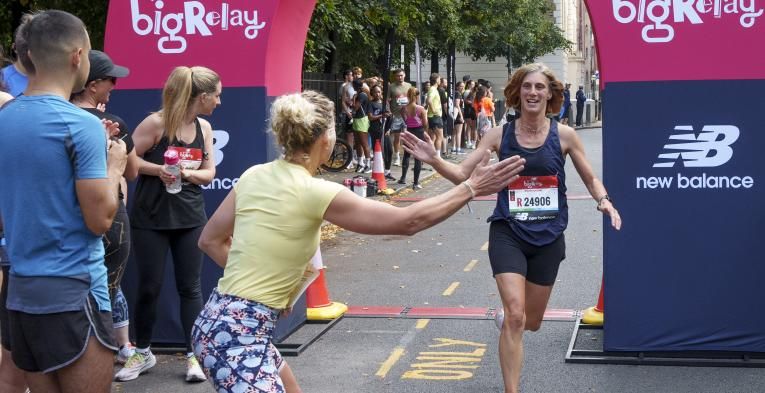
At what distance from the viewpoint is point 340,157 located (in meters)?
20.6

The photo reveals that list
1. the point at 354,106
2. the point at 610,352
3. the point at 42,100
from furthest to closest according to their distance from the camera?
the point at 354,106
the point at 610,352
the point at 42,100

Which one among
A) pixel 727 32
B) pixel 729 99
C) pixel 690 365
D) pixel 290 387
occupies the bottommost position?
pixel 690 365

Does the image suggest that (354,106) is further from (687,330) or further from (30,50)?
(30,50)

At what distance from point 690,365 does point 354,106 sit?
13771 mm

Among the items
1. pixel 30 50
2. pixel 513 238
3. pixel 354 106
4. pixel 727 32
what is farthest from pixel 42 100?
pixel 354 106

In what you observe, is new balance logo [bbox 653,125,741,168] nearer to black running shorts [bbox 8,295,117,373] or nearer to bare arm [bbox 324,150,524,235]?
bare arm [bbox 324,150,524,235]

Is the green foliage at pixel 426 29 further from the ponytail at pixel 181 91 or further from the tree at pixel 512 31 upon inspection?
the ponytail at pixel 181 91

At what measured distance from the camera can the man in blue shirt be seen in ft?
11.3

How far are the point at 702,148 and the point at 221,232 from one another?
3467mm

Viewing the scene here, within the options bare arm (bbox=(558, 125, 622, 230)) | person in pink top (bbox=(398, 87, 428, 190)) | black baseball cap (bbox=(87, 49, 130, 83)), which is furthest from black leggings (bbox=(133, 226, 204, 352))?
person in pink top (bbox=(398, 87, 428, 190))

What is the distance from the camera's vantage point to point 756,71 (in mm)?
6023

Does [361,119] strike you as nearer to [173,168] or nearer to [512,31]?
[173,168]

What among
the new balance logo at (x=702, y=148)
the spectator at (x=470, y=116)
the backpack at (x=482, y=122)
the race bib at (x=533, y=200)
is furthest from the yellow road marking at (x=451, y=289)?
the spectator at (x=470, y=116)

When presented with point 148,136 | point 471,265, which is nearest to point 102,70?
point 148,136
